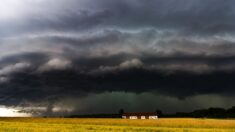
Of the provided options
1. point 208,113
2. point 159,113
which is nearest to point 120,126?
point 159,113

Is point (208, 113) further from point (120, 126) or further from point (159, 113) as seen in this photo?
point (120, 126)

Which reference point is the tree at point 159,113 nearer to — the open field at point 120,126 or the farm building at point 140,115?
the farm building at point 140,115

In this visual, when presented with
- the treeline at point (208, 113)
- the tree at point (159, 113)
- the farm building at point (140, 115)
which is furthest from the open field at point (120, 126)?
the tree at point (159, 113)

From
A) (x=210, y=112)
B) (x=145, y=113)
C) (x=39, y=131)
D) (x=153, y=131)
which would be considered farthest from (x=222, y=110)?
(x=39, y=131)

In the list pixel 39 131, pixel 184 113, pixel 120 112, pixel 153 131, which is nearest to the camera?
pixel 39 131

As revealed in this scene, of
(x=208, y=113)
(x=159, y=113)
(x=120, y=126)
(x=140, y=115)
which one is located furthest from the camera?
(x=159, y=113)

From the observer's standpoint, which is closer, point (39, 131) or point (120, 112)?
point (39, 131)

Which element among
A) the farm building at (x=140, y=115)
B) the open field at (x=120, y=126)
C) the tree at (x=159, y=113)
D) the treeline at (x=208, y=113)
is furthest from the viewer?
the tree at (x=159, y=113)

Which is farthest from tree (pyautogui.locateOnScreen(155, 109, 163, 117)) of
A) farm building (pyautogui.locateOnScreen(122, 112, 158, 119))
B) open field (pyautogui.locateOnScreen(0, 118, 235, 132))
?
open field (pyautogui.locateOnScreen(0, 118, 235, 132))

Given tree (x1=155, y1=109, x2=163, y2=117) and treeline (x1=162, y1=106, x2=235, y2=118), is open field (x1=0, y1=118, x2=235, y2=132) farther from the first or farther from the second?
tree (x1=155, y1=109, x2=163, y2=117)

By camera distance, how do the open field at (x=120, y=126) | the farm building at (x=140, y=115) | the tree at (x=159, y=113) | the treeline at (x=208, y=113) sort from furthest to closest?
the tree at (x=159, y=113) < the farm building at (x=140, y=115) < the treeline at (x=208, y=113) < the open field at (x=120, y=126)

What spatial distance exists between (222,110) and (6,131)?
6501 inches

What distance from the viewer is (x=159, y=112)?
18588cm

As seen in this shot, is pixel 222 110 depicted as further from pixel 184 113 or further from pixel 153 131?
pixel 153 131
